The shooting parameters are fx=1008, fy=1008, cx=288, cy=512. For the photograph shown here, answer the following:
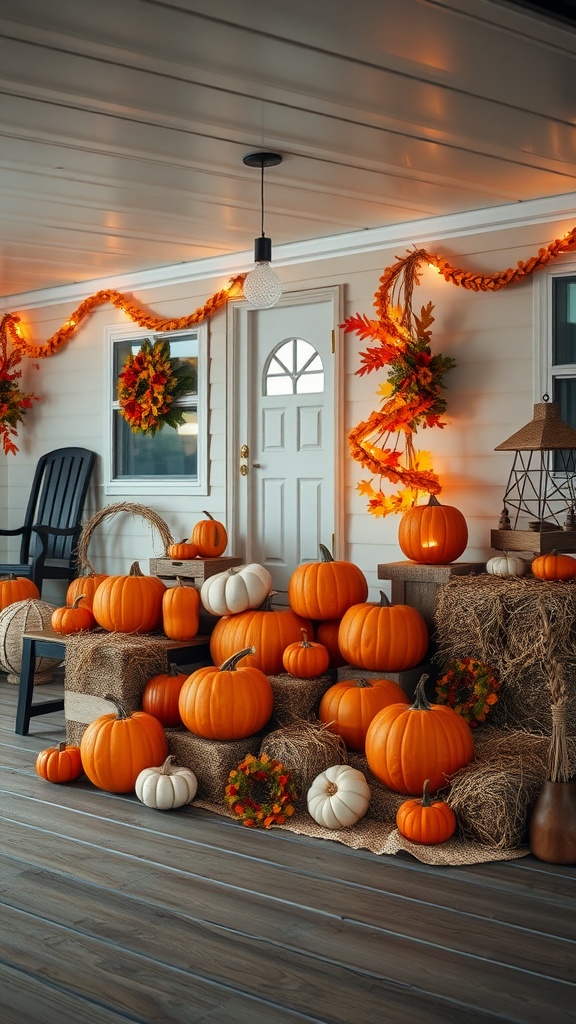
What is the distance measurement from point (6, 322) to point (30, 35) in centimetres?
496

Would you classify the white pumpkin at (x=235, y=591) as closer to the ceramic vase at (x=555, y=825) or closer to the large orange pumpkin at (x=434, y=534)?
the large orange pumpkin at (x=434, y=534)

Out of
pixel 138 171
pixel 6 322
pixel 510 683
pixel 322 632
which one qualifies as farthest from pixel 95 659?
pixel 6 322

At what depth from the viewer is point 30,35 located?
3129 millimetres

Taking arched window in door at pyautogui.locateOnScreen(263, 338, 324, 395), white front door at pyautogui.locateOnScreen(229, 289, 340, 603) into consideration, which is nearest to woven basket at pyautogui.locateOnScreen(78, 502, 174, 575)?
white front door at pyautogui.locateOnScreen(229, 289, 340, 603)

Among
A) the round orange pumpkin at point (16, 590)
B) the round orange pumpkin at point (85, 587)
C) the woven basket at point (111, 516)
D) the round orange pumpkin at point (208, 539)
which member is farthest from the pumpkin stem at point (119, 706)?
the woven basket at point (111, 516)

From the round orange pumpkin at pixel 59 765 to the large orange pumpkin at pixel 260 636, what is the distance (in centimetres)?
76

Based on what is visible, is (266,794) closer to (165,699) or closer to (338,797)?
(338,797)

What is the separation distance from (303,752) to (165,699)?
730 millimetres

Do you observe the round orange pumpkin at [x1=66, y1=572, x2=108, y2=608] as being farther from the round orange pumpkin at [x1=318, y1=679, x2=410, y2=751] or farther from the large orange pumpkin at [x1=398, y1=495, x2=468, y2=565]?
the round orange pumpkin at [x1=318, y1=679, x2=410, y2=751]

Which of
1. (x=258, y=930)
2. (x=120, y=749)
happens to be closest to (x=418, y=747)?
(x=258, y=930)

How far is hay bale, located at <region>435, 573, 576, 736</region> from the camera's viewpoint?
4039 mm

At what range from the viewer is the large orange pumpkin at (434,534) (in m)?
4.82

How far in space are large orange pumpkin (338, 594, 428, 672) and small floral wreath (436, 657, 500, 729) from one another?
0.61ft

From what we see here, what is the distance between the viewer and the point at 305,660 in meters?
4.28
